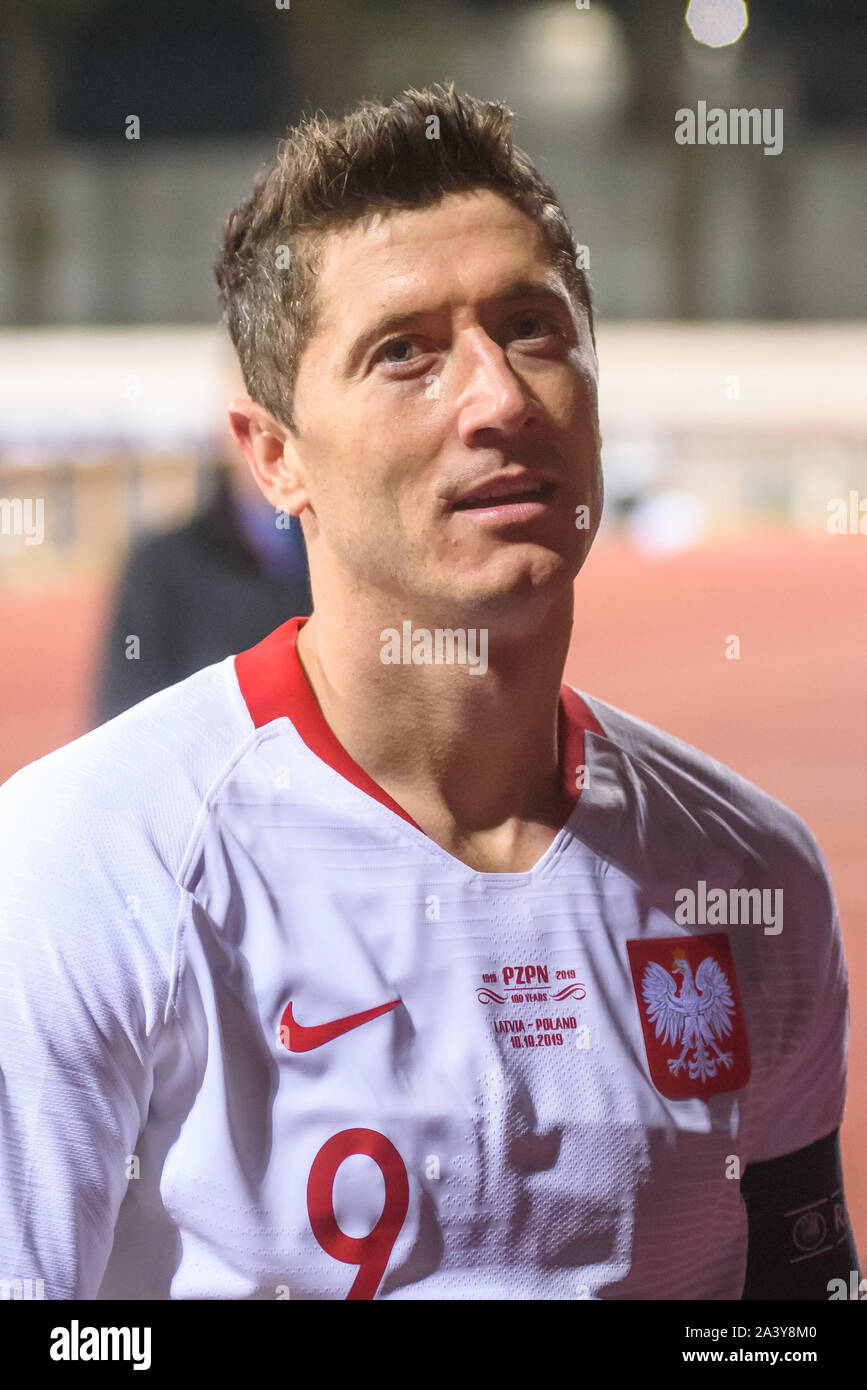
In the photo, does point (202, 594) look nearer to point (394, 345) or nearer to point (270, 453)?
point (270, 453)

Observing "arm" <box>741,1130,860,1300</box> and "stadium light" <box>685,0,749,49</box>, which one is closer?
"arm" <box>741,1130,860,1300</box>

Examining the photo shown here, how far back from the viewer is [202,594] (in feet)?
7.08

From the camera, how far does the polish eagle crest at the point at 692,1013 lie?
1453 millimetres

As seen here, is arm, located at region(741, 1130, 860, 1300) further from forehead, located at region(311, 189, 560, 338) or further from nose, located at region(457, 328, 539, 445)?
forehead, located at region(311, 189, 560, 338)

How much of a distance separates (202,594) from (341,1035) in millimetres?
1003

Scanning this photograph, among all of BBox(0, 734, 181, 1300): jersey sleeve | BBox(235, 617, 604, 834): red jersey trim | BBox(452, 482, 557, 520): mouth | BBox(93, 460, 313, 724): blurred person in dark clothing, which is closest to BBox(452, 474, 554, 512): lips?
BBox(452, 482, 557, 520): mouth

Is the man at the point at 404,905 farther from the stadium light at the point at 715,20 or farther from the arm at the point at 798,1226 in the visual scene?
the stadium light at the point at 715,20

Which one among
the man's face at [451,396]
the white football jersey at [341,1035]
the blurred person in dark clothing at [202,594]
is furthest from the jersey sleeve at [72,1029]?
the blurred person in dark clothing at [202,594]

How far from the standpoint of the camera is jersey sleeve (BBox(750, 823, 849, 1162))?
1.52 meters

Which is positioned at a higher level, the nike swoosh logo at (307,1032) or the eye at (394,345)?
the eye at (394,345)

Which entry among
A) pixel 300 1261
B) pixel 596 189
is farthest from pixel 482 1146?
pixel 596 189

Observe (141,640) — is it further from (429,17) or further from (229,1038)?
(429,17)

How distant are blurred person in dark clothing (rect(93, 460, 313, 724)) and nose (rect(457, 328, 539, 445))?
2.28 feet

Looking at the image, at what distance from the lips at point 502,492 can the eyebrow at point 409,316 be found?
6.6 inches
